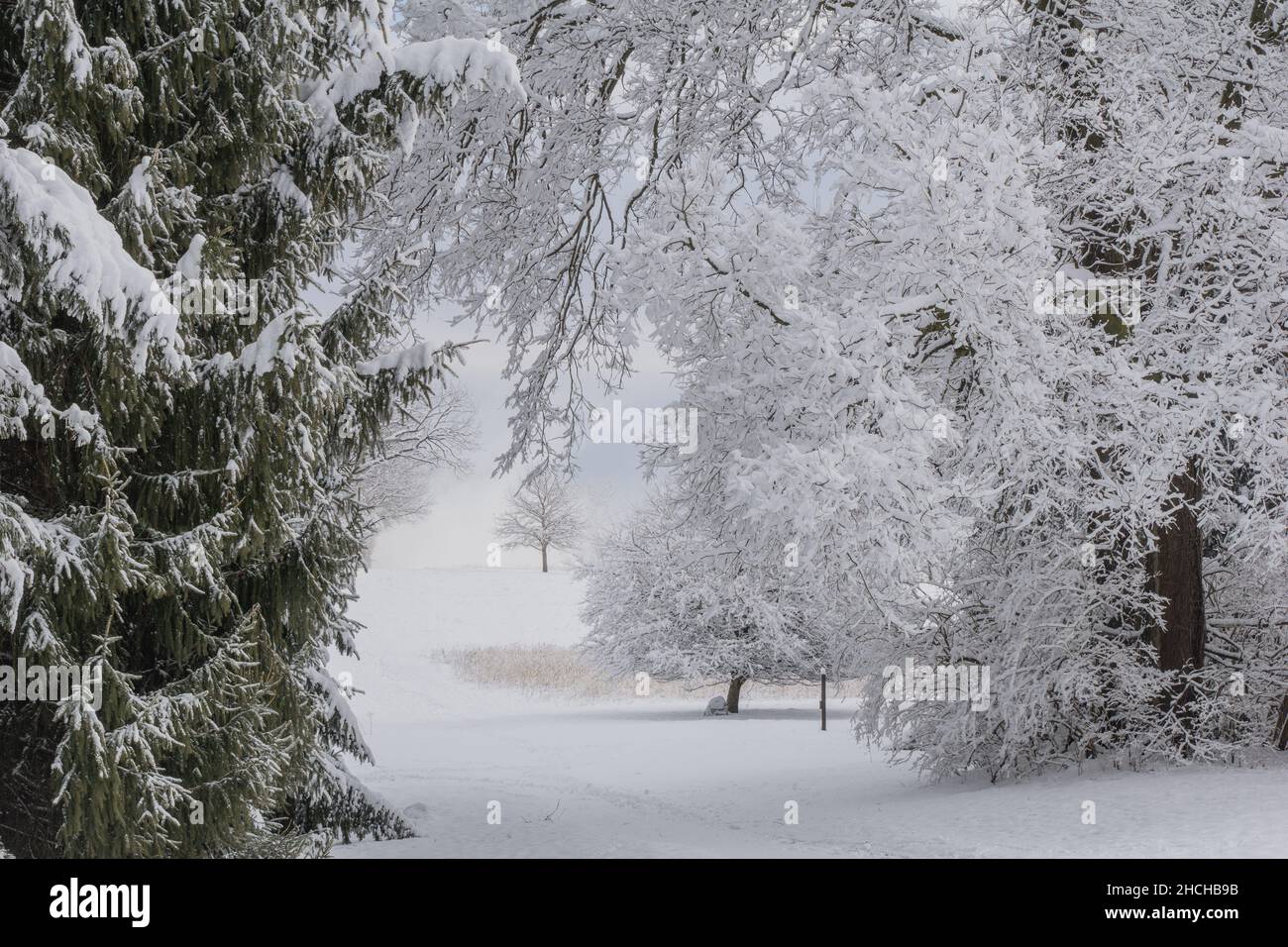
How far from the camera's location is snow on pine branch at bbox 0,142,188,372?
4602 mm

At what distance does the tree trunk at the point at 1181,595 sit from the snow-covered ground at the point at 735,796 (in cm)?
104

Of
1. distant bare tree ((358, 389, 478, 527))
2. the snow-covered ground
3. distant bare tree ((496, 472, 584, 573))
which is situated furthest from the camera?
distant bare tree ((496, 472, 584, 573))

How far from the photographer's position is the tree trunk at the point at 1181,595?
1030 cm

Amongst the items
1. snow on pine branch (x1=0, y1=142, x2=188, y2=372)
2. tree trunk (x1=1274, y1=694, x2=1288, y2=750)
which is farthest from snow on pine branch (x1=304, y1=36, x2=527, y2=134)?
tree trunk (x1=1274, y1=694, x2=1288, y2=750)

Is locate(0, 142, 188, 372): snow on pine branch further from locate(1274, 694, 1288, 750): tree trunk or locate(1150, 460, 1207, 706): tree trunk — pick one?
locate(1274, 694, 1288, 750): tree trunk

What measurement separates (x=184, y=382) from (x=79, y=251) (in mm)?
776

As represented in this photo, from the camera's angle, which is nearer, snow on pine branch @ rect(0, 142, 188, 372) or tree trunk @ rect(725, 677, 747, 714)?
snow on pine branch @ rect(0, 142, 188, 372)

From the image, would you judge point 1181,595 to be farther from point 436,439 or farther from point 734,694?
point 734,694

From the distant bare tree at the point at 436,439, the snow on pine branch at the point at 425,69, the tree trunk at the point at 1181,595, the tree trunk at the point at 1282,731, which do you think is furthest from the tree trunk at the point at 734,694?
the snow on pine branch at the point at 425,69

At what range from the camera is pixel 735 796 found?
1273 cm

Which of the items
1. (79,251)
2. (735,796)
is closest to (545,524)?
(735,796)

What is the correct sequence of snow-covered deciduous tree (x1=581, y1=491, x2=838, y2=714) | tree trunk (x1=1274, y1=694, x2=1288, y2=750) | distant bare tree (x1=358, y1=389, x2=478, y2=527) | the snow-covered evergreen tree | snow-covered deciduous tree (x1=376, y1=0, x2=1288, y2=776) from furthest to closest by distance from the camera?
snow-covered deciduous tree (x1=581, y1=491, x2=838, y2=714)
distant bare tree (x1=358, y1=389, x2=478, y2=527)
tree trunk (x1=1274, y1=694, x2=1288, y2=750)
snow-covered deciduous tree (x1=376, y1=0, x2=1288, y2=776)
the snow-covered evergreen tree

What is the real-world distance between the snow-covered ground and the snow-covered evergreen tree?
11.1 feet
